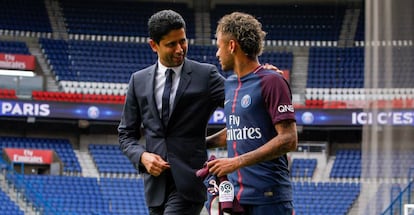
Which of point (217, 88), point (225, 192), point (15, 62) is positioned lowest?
point (225, 192)

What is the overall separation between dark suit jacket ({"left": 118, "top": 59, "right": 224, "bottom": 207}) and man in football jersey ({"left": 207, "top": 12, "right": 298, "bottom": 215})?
48 cm

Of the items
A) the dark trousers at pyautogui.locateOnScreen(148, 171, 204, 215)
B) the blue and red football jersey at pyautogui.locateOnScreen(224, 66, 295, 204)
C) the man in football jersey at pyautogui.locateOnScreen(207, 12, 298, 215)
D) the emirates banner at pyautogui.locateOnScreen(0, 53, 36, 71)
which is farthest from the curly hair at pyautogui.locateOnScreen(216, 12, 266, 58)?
the emirates banner at pyautogui.locateOnScreen(0, 53, 36, 71)

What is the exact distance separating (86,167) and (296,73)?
745cm

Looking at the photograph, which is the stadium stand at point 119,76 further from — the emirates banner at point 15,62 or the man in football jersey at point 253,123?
the man in football jersey at point 253,123

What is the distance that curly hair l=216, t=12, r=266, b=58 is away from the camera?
401 centimetres

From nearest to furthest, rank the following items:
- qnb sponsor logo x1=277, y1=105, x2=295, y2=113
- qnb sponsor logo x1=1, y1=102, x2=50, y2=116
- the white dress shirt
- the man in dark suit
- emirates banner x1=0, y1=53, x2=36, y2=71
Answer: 1. qnb sponsor logo x1=277, y1=105, x2=295, y2=113
2. the man in dark suit
3. the white dress shirt
4. qnb sponsor logo x1=1, y1=102, x2=50, y2=116
5. emirates banner x1=0, y1=53, x2=36, y2=71

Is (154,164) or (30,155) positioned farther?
(30,155)

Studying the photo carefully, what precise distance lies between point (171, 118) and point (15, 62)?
23.8 m

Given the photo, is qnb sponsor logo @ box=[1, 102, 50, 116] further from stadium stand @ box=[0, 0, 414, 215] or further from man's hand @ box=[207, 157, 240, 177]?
man's hand @ box=[207, 157, 240, 177]

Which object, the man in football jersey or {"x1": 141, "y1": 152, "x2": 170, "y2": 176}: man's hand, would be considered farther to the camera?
{"x1": 141, "y1": 152, "x2": 170, "y2": 176}: man's hand

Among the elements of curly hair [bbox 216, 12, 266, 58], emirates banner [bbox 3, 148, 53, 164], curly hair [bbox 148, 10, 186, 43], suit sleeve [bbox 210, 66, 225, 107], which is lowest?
emirates banner [bbox 3, 148, 53, 164]

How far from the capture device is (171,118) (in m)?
4.58

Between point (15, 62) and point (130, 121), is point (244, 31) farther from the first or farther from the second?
point (15, 62)

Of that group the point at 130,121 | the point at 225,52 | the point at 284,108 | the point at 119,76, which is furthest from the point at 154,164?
the point at 119,76
